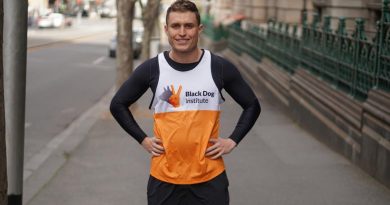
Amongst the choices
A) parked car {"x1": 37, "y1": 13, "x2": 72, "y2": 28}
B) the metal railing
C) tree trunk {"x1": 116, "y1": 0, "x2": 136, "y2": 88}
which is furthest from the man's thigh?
parked car {"x1": 37, "y1": 13, "x2": 72, "y2": 28}

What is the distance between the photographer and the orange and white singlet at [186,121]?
4.47 metres

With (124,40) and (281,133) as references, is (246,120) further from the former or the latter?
(124,40)

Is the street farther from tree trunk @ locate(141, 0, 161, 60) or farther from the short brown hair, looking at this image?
tree trunk @ locate(141, 0, 161, 60)

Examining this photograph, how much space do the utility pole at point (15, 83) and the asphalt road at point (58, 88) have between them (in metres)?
4.57

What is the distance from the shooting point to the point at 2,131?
4949mm

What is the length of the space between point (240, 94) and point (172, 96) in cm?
45

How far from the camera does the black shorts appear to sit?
4.59 m

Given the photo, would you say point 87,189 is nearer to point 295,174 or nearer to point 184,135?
point 295,174

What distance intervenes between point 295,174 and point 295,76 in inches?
242

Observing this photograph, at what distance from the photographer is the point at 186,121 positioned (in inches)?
176

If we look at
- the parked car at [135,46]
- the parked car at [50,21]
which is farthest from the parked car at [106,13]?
the parked car at [135,46]

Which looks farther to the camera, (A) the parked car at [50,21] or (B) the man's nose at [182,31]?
(A) the parked car at [50,21]

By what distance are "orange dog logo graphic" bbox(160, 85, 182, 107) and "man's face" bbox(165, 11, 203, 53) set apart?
0.76 feet

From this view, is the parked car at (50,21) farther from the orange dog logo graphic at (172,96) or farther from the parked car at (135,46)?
the orange dog logo graphic at (172,96)
